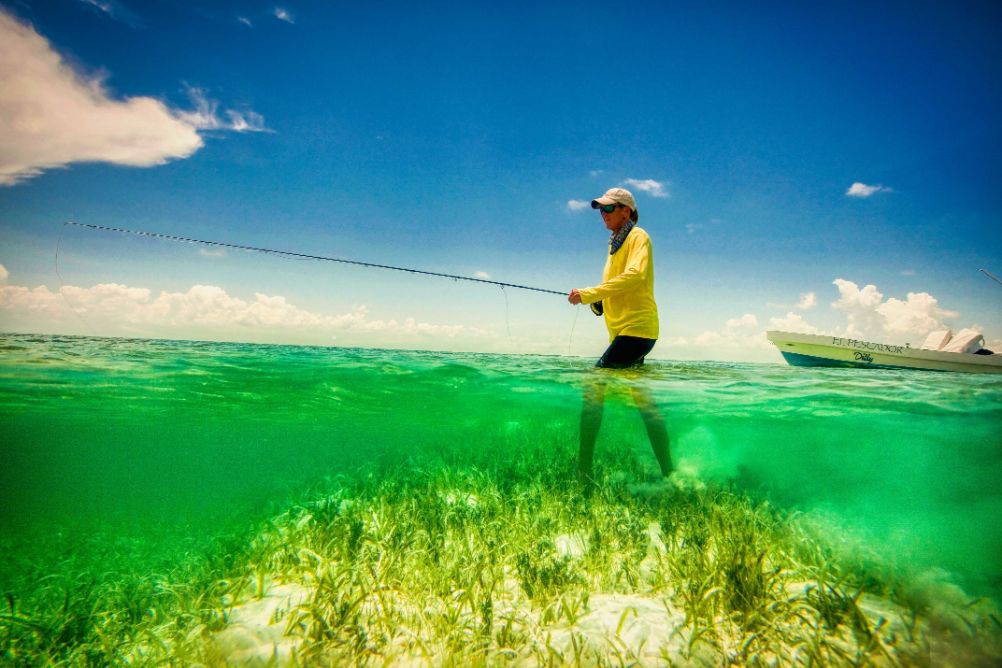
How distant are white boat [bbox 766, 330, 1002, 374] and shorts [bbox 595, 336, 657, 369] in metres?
12.3

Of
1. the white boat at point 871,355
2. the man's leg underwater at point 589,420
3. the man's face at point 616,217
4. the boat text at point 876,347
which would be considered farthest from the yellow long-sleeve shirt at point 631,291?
the boat text at point 876,347

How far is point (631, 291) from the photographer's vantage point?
16.9 feet

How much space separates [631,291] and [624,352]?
0.79 meters

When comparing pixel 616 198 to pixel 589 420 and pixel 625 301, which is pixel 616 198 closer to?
pixel 625 301

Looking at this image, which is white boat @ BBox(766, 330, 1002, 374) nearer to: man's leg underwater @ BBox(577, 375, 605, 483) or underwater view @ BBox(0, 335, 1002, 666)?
→ underwater view @ BBox(0, 335, 1002, 666)

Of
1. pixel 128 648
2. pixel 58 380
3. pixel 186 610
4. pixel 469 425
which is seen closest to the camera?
pixel 128 648

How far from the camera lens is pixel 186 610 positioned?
388 centimetres

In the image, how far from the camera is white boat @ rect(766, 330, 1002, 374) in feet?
46.1

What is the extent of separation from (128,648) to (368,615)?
7.12ft

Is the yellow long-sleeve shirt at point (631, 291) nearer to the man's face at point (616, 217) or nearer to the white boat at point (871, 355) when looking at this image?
the man's face at point (616, 217)

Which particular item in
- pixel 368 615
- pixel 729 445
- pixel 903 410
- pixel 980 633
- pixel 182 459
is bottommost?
pixel 182 459

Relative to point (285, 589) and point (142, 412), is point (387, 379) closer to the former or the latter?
point (285, 589)

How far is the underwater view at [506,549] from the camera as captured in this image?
321cm

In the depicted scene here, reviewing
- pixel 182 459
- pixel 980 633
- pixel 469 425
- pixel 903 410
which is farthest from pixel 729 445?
pixel 182 459
